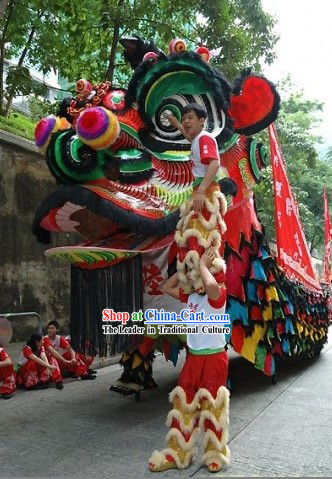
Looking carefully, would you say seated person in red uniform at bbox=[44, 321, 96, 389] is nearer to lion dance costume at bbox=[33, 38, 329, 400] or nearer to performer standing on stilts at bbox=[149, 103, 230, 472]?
lion dance costume at bbox=[33, 38, 329, 400]

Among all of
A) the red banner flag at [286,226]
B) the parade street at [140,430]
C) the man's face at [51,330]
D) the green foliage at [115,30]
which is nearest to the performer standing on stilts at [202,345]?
the parade street at [140,430]

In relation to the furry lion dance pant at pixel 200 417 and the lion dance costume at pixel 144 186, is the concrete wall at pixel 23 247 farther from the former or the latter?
the furry lion dance pant at pixel 200 417

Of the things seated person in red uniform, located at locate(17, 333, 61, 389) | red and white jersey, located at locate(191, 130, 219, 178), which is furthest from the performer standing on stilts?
seated person in red uniform, located at locate(17, 333, 61, 389)

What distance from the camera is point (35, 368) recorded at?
553 cm

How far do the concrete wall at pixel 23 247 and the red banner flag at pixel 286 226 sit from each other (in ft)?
15.3

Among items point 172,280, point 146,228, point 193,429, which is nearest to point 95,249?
point 146,228

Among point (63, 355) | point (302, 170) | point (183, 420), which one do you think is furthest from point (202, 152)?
point (302, 170)

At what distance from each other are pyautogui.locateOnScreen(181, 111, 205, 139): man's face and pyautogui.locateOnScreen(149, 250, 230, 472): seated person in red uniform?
79 cm

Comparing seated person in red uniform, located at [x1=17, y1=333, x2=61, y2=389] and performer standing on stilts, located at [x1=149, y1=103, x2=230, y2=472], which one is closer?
performer standing on stilts, located at [x1=149, y1=103, x2=230, y2=472]

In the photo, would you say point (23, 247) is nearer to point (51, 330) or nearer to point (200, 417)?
point (51, 330)

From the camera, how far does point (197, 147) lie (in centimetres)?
311

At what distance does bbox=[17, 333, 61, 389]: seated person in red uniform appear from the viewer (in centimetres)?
545

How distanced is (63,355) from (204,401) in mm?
3704

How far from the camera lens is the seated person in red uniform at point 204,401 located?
289 cm
